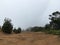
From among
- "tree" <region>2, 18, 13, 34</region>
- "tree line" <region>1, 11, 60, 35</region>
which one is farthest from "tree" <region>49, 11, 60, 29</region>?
"tree" <region>2, 18, 13, 34</region>

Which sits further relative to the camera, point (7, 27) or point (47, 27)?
point (47, 27)

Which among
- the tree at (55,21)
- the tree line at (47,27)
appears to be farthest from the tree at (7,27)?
the tree at (55,21)

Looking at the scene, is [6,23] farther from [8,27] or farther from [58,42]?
[58,42]

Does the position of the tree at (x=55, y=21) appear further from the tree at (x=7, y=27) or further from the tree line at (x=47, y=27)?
the tree at (x=7, y=27)

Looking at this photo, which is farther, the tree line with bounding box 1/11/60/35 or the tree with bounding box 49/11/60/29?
the tree with bounding box 49/11/60/29

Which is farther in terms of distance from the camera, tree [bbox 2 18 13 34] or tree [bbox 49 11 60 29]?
tree [bbox 49 11 60 29]

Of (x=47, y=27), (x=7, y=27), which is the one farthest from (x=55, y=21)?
(x=7, y=27)

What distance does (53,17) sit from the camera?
5184cm

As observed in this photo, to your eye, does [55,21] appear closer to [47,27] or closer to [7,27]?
[47,27]

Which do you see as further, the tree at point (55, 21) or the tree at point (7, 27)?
the tree at point (55, 21)

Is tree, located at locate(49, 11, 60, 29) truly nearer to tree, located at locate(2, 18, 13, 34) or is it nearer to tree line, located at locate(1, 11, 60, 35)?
tree line, located at locate(1, 11, 60, 35)

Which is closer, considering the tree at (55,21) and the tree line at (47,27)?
the tree line at (47,27)

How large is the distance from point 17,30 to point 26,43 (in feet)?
44.7

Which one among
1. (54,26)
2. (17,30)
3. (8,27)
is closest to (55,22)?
(54,26)
